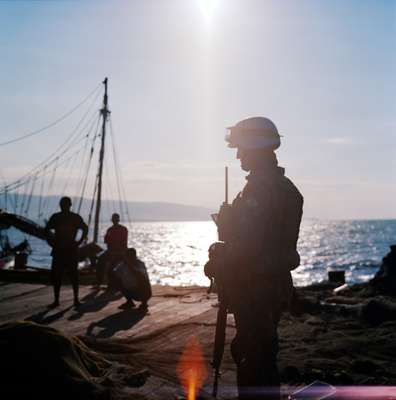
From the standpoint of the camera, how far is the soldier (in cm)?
443

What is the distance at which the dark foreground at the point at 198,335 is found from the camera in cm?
573

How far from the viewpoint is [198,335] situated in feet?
27.1

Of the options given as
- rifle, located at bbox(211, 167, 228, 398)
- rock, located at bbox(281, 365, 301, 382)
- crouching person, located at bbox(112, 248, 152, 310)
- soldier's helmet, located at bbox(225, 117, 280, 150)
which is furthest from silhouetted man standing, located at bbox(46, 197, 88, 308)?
soldier's helmet, located at bbox(225, 117, 280, 150)

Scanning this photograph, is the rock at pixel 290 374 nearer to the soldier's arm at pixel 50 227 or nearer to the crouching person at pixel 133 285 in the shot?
the crouching person at pixel 133 285

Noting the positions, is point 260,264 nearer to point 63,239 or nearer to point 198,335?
point 198,335

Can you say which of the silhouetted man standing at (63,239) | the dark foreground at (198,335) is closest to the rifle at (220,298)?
the dark foreground at (198,335)

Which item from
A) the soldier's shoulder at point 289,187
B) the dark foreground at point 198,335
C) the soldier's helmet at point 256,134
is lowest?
the dark foreground at point 198,335

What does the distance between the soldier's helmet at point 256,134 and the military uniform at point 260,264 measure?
231mm

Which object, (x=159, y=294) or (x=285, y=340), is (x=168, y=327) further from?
(x=159, y=294)

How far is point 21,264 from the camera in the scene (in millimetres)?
22547

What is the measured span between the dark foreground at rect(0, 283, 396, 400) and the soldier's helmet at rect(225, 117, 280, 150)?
2.55 meters

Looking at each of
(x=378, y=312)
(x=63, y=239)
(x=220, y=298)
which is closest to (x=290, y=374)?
(x=220, y=298)

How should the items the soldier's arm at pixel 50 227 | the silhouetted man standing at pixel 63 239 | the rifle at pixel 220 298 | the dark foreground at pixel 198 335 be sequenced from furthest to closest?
the silhouetted man standing at pixel 63 239
the soldier's arm at pixel 50 227
the dark foreground at pixel 198 335
the rifle at pixel 220 298

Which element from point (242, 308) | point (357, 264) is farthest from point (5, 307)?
point (357, 264)
